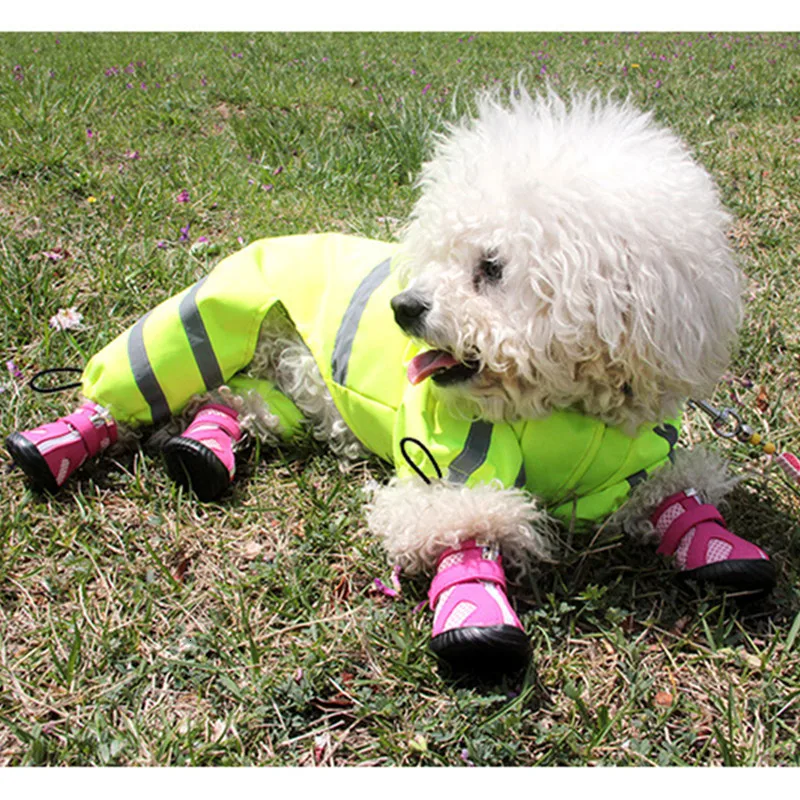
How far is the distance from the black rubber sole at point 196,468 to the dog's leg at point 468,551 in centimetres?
50

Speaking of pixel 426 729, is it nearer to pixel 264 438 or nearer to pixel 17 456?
pixel 264 438

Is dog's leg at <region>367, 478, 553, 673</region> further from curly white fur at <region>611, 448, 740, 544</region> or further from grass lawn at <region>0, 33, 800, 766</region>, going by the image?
curly white fur at <region>611, 448, 740, 544</region>

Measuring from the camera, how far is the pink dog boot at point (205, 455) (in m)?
2.20

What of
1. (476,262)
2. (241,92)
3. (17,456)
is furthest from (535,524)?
(241,92)

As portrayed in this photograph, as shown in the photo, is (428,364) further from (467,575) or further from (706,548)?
(706,548)

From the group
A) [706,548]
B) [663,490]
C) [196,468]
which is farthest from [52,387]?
[706,548]

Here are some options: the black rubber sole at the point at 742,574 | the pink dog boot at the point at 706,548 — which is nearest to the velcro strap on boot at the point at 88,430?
the pink dog boot at the point at 706,548

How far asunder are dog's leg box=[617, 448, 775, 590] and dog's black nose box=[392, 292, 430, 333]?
804 millimetres

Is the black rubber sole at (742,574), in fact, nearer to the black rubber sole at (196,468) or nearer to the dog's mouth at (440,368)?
the dog's mouth at (440,368)

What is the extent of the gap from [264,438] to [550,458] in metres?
1.00

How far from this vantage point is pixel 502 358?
1746mm

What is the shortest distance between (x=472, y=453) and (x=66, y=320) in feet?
6.09

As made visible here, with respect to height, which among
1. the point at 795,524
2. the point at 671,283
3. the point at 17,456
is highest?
the point at 671,283

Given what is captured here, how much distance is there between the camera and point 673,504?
205cm
